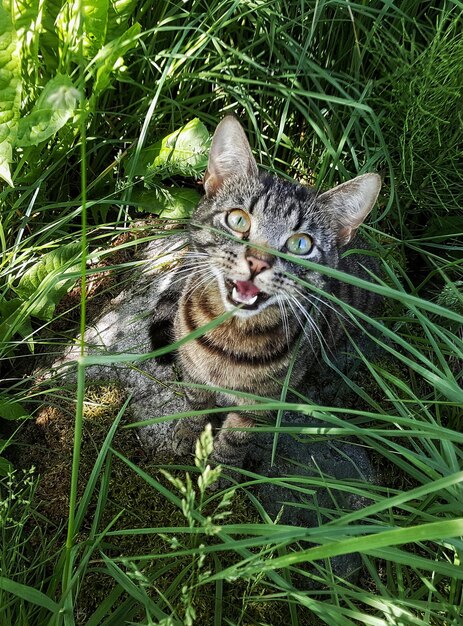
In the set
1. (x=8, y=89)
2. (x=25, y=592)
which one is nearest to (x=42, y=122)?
(x=8, y=89)

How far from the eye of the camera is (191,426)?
6.18 feet

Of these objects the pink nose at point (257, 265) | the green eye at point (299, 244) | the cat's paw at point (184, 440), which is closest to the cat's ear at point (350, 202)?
the green eye at point (299, 244)

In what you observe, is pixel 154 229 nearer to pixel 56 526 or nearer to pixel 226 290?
pixel 226 290

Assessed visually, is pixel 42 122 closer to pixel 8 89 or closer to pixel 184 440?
pixel 8 89

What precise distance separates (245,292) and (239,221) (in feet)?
0.74

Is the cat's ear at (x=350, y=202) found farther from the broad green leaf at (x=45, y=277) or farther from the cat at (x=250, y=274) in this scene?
the broad green leaf at (x=45, y=277)

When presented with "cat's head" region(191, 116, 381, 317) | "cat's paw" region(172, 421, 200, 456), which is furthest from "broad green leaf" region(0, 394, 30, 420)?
"cat's head" region(191, 116, 381, 317)

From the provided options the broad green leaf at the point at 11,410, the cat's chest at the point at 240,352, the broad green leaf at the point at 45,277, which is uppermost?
the broad green leaf at the point at 45,277

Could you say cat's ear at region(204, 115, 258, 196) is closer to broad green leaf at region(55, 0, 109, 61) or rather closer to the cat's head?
the cat's head

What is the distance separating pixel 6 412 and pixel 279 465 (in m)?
0.87

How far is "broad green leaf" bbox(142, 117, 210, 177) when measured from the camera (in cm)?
205

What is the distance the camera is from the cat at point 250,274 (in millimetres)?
1535

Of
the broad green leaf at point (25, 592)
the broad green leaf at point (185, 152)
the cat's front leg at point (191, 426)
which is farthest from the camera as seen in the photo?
the broad green leaf at point (185, 152)

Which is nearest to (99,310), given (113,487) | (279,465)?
(113,487)
